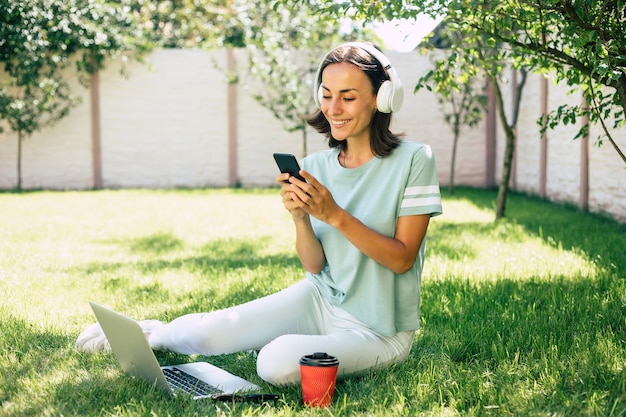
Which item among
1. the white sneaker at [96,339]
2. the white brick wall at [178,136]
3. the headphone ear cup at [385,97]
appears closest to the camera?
the headphone ear cup at [385,97]

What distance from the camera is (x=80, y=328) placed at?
352 centimetres

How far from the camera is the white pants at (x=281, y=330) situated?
8.70 feet

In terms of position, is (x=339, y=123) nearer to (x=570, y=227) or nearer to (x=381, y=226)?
(x=381, y=226)

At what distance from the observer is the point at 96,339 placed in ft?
10.1

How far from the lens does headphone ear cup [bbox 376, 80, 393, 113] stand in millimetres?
2588

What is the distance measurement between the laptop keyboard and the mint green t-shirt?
1.75 ft

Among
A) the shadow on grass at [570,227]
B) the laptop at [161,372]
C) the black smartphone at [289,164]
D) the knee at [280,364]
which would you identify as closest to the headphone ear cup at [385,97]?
the black smartphone at [289,164]

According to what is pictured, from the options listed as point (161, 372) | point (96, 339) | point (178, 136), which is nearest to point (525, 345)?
point (161, 372)

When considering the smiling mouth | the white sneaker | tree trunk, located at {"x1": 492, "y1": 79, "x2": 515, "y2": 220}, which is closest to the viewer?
the smiling mouth

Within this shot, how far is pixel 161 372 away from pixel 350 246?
30.0 inches

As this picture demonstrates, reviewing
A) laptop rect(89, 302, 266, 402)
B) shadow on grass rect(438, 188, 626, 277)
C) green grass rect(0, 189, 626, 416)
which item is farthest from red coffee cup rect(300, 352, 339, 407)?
shadow on grass rect(438, 188, 626, 277)

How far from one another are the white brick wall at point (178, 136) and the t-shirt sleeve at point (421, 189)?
9.19 meters

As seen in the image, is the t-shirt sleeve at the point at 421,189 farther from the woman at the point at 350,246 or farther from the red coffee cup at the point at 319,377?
the red coffee cup at the point at 319,377

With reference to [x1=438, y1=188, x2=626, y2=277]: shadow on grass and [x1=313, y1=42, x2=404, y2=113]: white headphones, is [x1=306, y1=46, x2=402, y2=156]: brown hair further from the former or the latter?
[x1=438, y1=188, x2=626, y2=277]: shadow on grass
